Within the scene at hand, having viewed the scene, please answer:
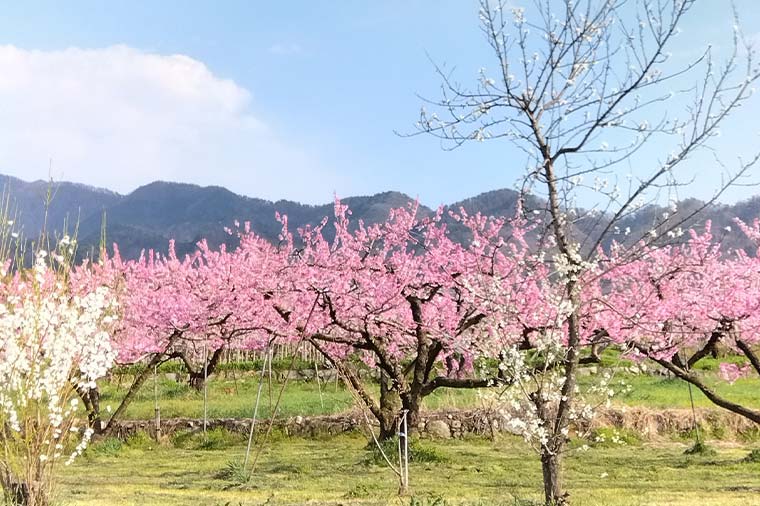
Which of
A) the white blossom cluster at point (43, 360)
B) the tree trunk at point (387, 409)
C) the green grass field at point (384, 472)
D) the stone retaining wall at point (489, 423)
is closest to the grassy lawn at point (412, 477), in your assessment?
the green grass field at point (384, 472)

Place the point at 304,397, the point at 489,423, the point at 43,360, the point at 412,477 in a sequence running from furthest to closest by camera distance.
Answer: the point at 304,397, the point at 489,423, the point at 412,477, the point at 43,360

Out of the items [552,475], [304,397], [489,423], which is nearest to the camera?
[552,475]

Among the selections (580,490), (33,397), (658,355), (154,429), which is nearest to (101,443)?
(154,429)

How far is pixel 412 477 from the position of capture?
13.5 meters

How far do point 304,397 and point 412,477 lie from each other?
1416 centimetres

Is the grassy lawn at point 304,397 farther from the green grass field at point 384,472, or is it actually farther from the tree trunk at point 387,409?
the tree trunk at point 387,409

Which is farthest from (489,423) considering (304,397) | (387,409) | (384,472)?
(304,397)

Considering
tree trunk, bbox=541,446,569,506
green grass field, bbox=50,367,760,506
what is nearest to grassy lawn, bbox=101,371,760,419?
green grass field, bbox=50,367,760,506

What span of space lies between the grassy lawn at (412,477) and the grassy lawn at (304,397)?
6.92ft

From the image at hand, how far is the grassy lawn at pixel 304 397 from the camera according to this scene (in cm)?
2264

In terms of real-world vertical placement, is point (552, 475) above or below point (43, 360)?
below

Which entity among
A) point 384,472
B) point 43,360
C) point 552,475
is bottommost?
point 384,472

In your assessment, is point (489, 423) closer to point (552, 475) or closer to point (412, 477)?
point (412, 477)

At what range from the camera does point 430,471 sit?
1434 centimetres
